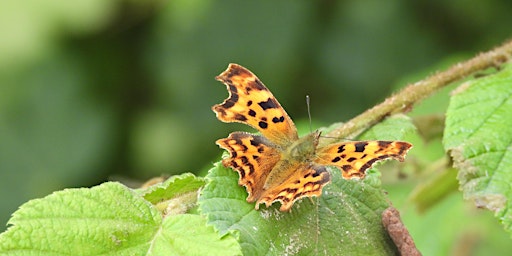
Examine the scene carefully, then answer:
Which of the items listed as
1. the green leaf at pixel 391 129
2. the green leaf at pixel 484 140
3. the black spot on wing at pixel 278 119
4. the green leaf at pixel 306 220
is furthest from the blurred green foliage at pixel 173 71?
the green leaf at pixel 306 220

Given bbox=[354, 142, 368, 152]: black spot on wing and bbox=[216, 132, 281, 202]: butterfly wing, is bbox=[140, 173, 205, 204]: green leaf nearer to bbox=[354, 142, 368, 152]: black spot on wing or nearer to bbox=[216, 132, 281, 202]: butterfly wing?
bbox=[216, 132, 281, 202]: butterfly wing

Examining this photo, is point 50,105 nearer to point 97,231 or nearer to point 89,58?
point 89,58

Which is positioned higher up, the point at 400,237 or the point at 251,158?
the point at 251,158

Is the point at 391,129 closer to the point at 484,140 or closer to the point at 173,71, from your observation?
the point at 484,140

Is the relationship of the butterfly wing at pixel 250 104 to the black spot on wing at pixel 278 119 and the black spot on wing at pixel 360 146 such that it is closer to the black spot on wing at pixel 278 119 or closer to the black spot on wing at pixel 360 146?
the black spot on wing at pixel 278 119

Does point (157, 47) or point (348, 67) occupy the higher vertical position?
point (157, 47)

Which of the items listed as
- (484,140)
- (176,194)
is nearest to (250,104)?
(176,194)

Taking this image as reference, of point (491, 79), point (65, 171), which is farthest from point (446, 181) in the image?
point (65, 171)
